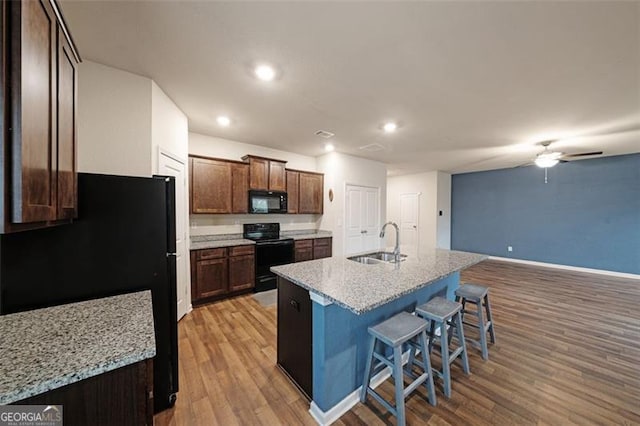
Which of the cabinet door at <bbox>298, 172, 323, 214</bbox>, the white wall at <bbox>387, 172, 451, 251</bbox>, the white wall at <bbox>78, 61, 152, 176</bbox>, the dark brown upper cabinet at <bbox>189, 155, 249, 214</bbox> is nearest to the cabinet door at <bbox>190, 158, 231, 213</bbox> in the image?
the dark brown upper cabinet at <bbox>189, 155, 249, 214</bbox>

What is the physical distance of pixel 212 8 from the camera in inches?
58.0

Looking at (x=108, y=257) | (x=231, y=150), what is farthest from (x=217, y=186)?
(x=108, y=257)

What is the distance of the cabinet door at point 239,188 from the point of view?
403 centimetres

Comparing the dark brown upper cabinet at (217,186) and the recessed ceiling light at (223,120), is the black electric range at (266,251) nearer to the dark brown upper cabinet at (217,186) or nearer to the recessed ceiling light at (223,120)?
the dark brown upper cabinet at (217,186)

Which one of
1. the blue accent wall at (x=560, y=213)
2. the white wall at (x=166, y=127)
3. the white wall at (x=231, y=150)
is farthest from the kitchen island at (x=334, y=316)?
the blue accent wall at (x=560, y=213)

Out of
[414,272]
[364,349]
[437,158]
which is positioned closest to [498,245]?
[437,158]

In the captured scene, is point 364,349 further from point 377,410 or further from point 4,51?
point 4,51

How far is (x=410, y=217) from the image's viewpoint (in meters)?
7.68

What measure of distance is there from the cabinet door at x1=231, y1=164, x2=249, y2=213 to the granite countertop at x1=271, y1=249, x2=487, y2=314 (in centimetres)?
232

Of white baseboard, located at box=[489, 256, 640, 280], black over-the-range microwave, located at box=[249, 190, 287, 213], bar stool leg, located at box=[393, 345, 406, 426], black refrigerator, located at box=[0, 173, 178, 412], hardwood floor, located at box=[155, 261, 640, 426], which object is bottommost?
hardwood floor, located at box=[155, 261, 640, 426]

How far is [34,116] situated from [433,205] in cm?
762

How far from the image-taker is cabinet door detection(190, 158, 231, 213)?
3652 mm

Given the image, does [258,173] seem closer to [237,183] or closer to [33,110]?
[237,183]

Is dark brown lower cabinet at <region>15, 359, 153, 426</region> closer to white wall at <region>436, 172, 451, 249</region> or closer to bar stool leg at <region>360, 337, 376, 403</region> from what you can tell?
bar stool leg at <region>360, 337, 376, 403</region>
